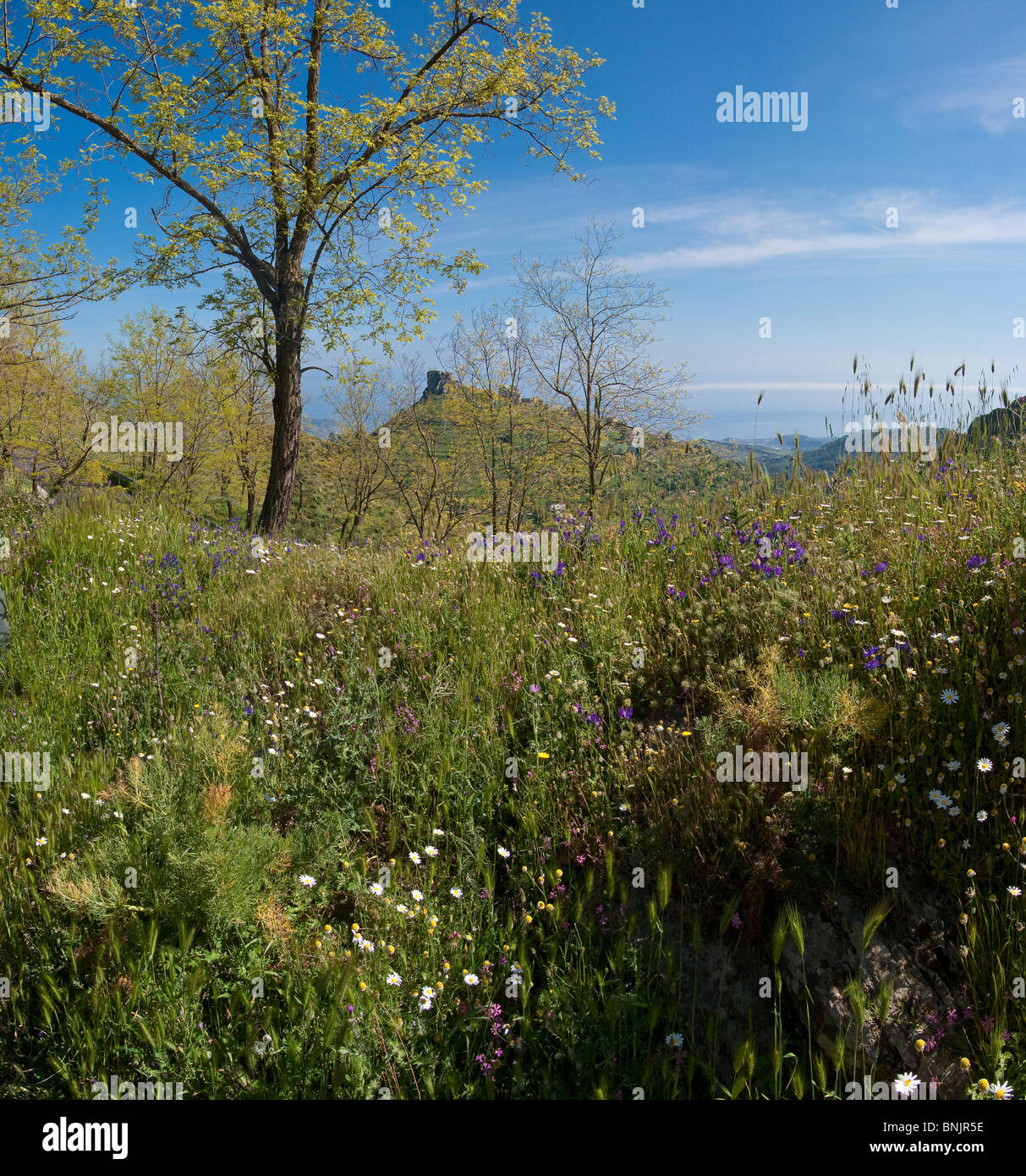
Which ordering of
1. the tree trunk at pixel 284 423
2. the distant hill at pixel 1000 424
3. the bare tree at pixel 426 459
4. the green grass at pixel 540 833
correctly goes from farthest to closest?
1. the bare tree at pixel 426 459
2. the tree trunk at pixel 284 423
3. the distant hill at pixel 1000 424
4. the green grass at pixel 540 833

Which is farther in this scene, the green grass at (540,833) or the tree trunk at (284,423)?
the tree trunk at (284,423)

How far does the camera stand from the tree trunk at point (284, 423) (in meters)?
13.4

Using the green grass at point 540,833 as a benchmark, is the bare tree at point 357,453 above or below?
above

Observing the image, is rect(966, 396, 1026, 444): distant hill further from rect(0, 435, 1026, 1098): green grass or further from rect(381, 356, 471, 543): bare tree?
rect(381, 356, 471, 543): bare tree

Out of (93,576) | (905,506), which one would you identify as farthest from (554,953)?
(93,576)

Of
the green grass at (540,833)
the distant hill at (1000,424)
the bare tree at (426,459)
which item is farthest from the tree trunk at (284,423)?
the bare tree at (426,459)

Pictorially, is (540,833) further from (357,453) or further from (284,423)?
(357,453)

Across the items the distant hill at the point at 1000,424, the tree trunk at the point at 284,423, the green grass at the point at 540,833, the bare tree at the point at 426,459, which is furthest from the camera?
the bare tree at the point at 426,459

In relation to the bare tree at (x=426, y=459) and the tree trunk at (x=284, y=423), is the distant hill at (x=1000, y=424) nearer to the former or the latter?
the tree trunk at (x=284, y=423)

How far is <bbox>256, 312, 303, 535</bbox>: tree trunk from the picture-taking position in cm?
1345

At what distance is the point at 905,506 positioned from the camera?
5520 millimetres

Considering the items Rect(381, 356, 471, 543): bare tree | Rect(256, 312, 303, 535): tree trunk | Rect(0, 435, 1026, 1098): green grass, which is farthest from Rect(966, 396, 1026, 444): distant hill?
Rect(381, 356, 471, 543): bare tree

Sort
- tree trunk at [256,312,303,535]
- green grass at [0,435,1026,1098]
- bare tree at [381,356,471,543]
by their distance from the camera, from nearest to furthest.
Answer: green grass at [0,435,1026,1098] < tree trunk at [256,312,303,535] < bare tree at [381,356,471,543]
